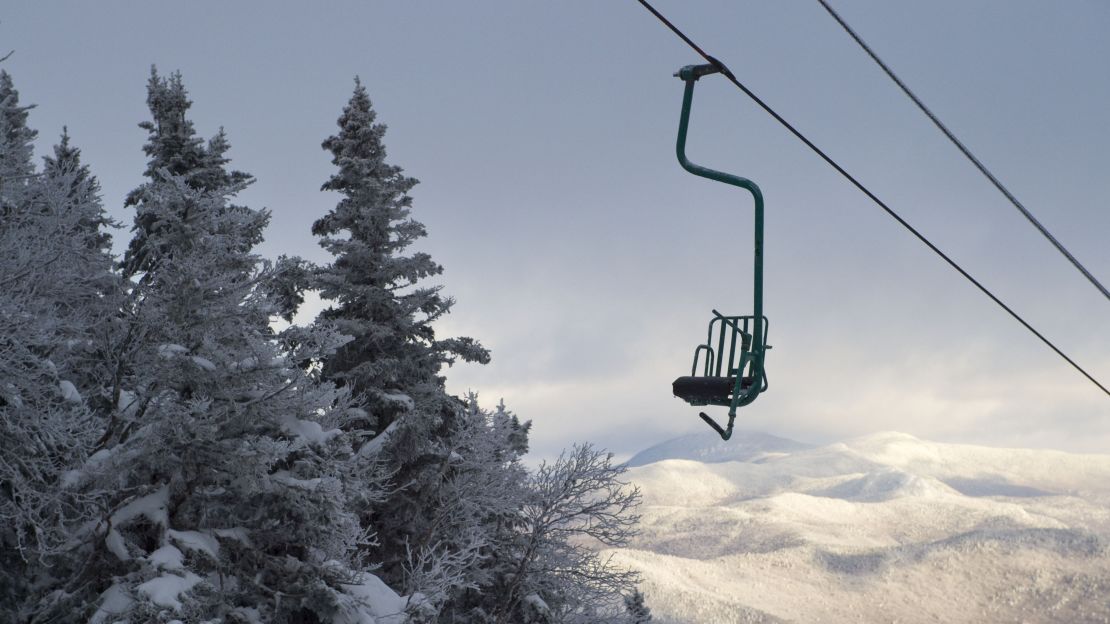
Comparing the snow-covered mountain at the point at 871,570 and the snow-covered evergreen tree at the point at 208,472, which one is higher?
the snow-covered evergreen tree at the point at 208,472

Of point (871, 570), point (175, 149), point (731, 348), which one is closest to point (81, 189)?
point (175, 149)

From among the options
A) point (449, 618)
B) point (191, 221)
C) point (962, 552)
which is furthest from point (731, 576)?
point (191, 221)

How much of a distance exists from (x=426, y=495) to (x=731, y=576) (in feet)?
298

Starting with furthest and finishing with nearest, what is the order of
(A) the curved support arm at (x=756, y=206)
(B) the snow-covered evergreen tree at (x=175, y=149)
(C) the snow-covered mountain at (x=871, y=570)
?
1. (C) the snow-covered mountain at (x=871, y=570)
2. (B) the snow-covered evergreen tree at (x=175, y=149)
3. (A) the curved support arm at (x=756, y=206)

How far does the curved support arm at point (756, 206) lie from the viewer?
6.54m

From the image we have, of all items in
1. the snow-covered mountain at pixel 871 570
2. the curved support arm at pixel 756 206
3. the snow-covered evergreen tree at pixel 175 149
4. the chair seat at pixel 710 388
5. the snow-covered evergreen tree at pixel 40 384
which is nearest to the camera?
the curved support arm at pixel 756 206

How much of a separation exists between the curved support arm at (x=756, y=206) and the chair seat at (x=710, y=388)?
0.40 feet

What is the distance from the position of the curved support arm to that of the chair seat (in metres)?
0.12

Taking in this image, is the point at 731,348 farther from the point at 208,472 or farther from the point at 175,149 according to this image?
the point at 175,149

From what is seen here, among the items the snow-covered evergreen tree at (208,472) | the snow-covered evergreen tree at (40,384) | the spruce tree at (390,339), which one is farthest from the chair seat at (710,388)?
the spruce tree at (390,339)

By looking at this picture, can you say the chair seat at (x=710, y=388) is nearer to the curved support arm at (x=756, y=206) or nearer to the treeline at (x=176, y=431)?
the curved support arm at (x=756, y=206)

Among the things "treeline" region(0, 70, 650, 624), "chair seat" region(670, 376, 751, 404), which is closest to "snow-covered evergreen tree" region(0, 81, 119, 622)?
"treeline" region(0, 70, 650, 624)

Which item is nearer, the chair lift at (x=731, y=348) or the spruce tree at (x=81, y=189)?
the chair lift at (x=731, y=348)

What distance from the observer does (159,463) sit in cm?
1327
